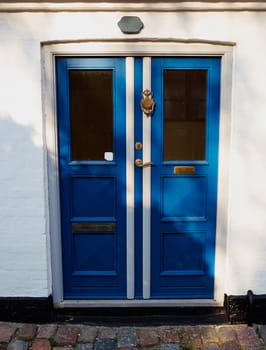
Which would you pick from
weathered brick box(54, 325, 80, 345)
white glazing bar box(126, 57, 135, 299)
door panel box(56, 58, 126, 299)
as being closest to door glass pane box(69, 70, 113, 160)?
door panel box(56, 58, 126, 299)

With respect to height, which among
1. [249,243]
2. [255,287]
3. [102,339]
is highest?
[249,243]

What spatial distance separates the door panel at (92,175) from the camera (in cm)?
348

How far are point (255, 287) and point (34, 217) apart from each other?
1.91 metres

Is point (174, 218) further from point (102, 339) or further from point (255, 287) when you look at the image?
point (102, 339)

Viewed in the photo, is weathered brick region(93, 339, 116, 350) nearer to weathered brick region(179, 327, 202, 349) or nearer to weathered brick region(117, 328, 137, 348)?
weathered brick region(117, 328, 137, 348)

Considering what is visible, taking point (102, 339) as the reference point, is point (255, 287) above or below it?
above

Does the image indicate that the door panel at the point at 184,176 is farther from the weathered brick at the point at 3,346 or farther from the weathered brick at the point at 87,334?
the weathered brick at the point at 3,346

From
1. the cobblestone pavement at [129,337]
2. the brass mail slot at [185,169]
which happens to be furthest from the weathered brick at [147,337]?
the brass mail slot at [185,169]

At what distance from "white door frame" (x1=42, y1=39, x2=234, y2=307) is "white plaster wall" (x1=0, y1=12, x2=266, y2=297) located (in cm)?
8

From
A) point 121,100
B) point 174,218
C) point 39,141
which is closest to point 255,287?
point 174,218

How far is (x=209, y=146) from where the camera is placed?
11.6 feet

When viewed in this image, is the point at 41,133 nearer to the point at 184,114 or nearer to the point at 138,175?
the point at 138,175

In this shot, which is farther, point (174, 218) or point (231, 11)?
point (174, 218)

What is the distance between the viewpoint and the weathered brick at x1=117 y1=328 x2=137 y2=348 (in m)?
3.33
